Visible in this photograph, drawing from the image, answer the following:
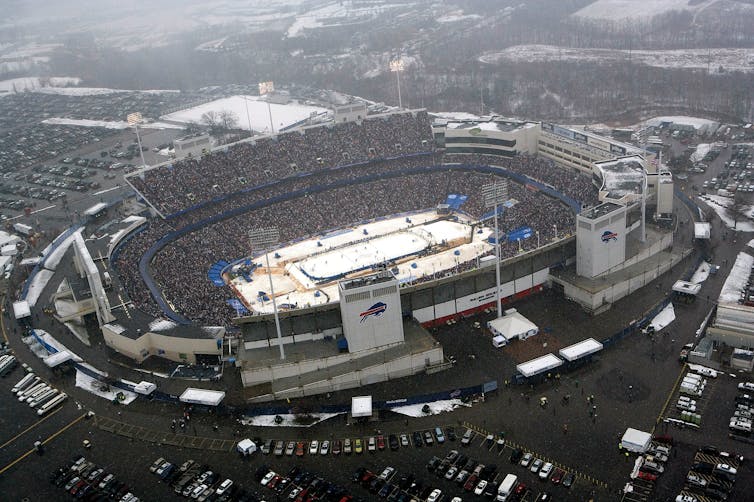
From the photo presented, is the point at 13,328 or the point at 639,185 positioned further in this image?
the point at 639,185

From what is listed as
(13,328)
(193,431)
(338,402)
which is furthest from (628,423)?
(13,328)

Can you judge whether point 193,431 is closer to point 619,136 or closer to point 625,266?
point 625,266

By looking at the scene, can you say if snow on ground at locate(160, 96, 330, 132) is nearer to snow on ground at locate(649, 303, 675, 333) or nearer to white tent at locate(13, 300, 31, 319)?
white tent at locate(13, 300, 31, 319)

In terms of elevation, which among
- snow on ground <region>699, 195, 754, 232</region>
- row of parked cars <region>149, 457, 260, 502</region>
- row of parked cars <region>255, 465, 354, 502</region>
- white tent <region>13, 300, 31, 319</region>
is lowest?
snow on ground <region>699, 195, 754, 232</region>

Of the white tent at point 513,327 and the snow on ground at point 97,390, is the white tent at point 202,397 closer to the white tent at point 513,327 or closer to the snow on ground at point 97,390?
the snow on ground at point 97,390

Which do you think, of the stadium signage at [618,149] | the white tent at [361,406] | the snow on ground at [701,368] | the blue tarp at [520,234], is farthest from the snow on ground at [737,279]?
the white tent at [361,406]

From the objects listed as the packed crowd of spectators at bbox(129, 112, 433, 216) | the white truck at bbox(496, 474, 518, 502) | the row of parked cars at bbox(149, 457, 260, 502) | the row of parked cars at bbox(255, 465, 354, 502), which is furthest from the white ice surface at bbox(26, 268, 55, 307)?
the white truck at bbox(496, 474, 518, 502)

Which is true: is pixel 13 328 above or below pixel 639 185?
below
